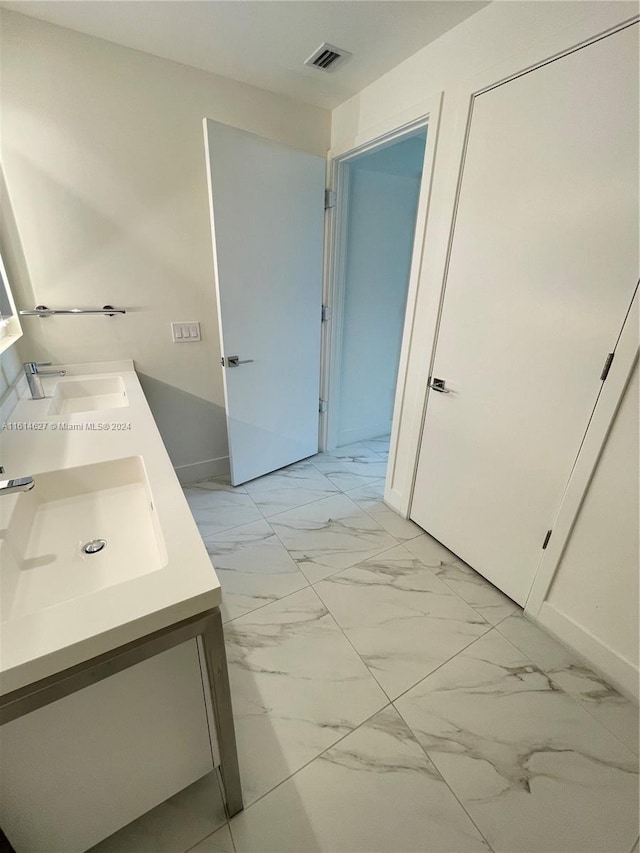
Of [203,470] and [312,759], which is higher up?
[203,470]

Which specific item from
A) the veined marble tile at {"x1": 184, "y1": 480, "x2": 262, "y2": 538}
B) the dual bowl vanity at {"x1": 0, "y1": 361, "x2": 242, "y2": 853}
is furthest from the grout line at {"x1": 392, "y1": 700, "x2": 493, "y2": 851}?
the veined marble tile at {"x1": 184, "y1": 480, "x2": 262, "y2": 538}

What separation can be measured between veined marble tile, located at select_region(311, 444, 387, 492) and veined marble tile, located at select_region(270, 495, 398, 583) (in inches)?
10.3

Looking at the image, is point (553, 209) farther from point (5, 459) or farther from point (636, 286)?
point (5, 459)

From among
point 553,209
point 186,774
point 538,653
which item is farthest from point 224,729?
point 553,209

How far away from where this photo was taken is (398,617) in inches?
62.1

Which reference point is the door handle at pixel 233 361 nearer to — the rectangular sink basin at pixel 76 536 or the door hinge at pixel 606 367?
the rectangular sink basin at pixel 76 536

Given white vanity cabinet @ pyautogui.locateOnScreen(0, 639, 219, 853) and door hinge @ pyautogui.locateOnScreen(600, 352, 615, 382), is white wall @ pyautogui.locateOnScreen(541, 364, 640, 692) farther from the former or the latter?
white vanity cabinet @ pyautogui.locateOnScreen(0, 639, 219, 853)

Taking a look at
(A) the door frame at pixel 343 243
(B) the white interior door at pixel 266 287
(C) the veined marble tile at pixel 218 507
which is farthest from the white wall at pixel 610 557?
(B) the white interior door at pixel 266 287

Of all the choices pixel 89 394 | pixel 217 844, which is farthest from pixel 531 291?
pixel 89 394

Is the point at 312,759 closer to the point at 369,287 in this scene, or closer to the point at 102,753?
the point at 102,753

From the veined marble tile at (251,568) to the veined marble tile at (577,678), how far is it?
0.96m

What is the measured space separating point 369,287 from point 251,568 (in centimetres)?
215

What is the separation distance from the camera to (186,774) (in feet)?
2.87

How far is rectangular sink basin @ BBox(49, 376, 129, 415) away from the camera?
5.74 ft
